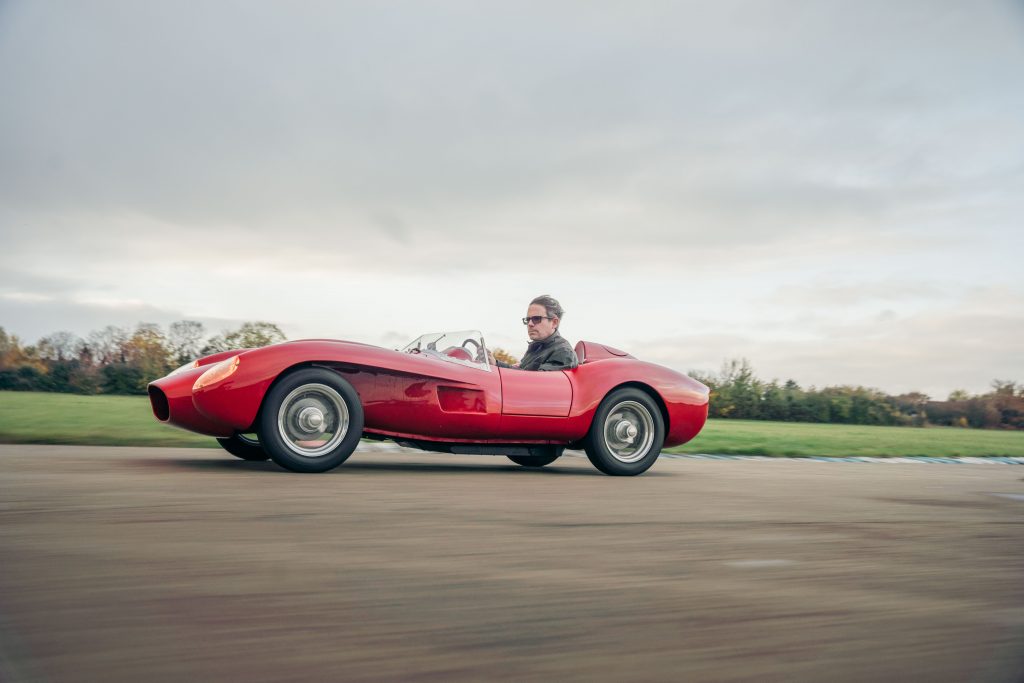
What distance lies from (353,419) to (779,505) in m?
2.55

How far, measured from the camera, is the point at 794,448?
1103 cm

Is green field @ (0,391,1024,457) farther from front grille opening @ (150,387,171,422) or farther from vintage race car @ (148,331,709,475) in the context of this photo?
front grille opening @ (150,387,171,422)

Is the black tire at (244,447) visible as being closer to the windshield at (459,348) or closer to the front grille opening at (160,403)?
the front grille opening at (160,403)

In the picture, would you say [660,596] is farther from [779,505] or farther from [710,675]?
[779,505]

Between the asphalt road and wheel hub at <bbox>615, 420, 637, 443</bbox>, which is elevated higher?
wheel hub at <bbox>615, 420, 637, 443</bbox>

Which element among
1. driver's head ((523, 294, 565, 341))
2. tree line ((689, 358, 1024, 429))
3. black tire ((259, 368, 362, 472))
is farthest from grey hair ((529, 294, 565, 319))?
tree line ((689, 358, 1024, 429))

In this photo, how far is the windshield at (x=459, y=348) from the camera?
6.21 metres

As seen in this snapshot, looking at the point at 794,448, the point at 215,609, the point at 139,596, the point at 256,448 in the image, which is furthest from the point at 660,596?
the point at 794,448

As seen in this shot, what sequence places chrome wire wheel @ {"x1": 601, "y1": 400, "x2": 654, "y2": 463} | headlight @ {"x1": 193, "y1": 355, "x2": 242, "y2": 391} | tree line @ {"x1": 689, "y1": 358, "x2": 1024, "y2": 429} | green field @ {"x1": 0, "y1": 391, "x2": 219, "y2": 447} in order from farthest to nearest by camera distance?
tree line @ {"x1": 689, "y1": 358, "x2": 1024, "y2": 429} → green field @ {"x1": 0, "y1": 391, "x2": 219, "y2": 447} → chrome wire wheel @ {"x1": 601, "y1": 400, "x2": 654, "y2": 463} → headlight @ {"x1": 193, "y1": 355, "x2": 242, "y2": 391}

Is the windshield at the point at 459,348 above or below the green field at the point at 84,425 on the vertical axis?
above

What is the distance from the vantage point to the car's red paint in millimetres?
5184

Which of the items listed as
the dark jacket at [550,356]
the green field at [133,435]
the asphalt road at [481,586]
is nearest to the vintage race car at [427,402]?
the dark jacket at [550,356]

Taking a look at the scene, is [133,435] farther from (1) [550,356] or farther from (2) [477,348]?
(1) [550,356]

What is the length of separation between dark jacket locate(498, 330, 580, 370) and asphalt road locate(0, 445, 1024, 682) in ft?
7.74
